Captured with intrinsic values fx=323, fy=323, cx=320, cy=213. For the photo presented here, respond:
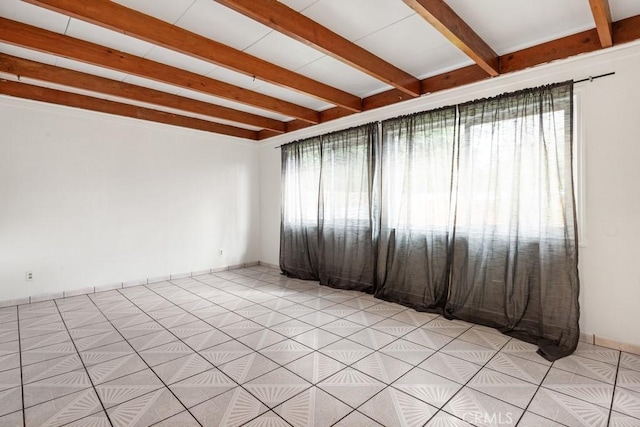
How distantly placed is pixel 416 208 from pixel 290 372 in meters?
2.22

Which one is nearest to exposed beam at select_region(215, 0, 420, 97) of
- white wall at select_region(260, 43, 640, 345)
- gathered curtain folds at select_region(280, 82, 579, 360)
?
gathered curtain folds at select_region(280, 82, 579, 360)

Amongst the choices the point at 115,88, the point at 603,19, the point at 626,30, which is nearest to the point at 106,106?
the point at 115,88

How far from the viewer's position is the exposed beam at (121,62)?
8.08 ft

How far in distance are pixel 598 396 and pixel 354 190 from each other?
118 inches

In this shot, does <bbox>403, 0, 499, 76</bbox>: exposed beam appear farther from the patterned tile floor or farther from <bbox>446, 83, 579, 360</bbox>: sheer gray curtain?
the patterned tile floor

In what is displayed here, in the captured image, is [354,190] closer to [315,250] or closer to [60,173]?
[315,250]

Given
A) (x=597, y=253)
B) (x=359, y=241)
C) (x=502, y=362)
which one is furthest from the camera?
(x=359, y=241)

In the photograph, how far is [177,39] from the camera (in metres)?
2.51

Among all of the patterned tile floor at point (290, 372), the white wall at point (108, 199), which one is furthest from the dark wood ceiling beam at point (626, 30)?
the white wall at point (108, 199)

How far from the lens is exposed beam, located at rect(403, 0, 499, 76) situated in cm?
206

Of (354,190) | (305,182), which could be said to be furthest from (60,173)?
(354,190)

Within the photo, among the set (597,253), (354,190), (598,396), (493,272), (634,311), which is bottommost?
(598,396)

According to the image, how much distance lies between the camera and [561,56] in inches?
107

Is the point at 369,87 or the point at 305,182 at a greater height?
the point at 369,87
